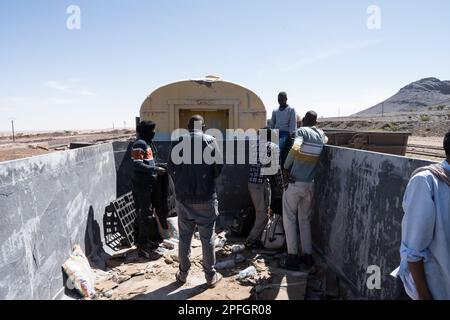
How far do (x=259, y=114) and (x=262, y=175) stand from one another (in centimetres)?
351

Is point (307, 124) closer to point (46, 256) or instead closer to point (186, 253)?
point (186, 253)

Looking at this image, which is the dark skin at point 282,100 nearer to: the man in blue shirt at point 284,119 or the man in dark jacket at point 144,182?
the man in blue shirt at point 284,119

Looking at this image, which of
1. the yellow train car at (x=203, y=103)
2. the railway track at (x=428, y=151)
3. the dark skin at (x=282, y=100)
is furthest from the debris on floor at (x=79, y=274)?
the railway track at (x=428, y=151)

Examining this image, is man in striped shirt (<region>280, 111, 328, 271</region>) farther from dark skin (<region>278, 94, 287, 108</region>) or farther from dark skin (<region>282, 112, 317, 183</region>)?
dark skin (<region>278, 94, 287, 108</region>)

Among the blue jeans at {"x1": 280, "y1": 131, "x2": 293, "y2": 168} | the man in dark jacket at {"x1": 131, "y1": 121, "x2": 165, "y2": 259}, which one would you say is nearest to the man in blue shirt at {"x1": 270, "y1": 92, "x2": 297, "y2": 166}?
the blue jeans at {"x1": 280, "y1": 131, "x2": 293, "y2": 168}

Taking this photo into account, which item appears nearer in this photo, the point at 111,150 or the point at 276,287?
the point at 276,287

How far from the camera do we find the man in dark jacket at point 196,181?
4.00 m

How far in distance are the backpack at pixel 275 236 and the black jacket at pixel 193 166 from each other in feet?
5.63

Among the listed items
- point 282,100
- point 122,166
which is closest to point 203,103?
point 122,166

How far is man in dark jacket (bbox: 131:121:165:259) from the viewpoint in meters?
5.11

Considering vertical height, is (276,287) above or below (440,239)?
below
